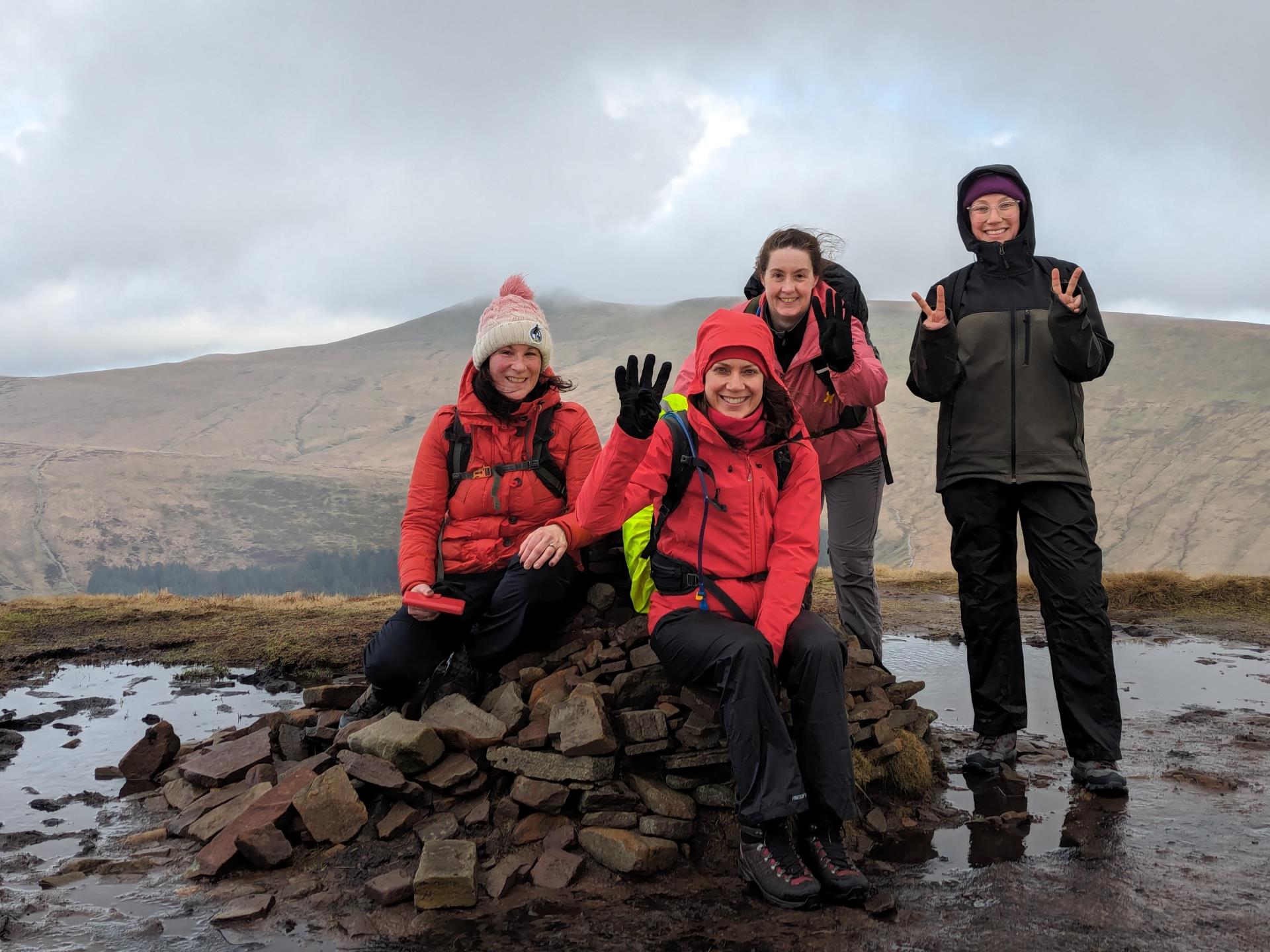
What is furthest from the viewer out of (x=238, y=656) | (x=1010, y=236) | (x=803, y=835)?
(x=238, y=656)

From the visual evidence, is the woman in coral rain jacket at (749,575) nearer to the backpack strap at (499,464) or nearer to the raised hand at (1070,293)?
the backpack strap at (499,464)

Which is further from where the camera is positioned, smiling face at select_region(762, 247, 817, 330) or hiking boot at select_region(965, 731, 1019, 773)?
hiking boot at select_region(965, 731, 1019, 773)

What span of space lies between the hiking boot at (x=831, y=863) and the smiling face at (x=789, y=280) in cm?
282

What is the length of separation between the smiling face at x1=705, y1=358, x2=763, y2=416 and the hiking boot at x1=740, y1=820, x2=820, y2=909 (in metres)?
1.92

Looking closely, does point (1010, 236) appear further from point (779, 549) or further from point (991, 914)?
point (991, 914)

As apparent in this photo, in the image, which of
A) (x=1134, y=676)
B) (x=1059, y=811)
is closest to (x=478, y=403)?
(x=1059, y=811)

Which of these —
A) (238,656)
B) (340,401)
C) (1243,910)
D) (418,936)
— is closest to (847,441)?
(1243,910)

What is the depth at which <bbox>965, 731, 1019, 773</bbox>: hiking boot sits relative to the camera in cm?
530

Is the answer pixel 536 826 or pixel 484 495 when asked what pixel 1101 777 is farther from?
pixel 484 495

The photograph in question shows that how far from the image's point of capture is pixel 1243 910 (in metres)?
3.59

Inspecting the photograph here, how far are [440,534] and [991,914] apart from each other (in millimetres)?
3586

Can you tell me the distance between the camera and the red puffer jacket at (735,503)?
13.9 ft

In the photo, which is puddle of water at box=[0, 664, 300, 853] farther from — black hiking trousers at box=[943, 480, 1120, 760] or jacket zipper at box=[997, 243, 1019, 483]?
jacket zipper at box=[997, 243, 1019, 483]

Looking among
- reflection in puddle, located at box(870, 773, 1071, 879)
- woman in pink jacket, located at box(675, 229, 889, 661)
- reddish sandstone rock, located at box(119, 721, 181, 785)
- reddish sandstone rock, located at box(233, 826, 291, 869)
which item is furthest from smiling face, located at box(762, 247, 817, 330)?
reddish sandstone rock, located at box(119, 721, 181, 785)
